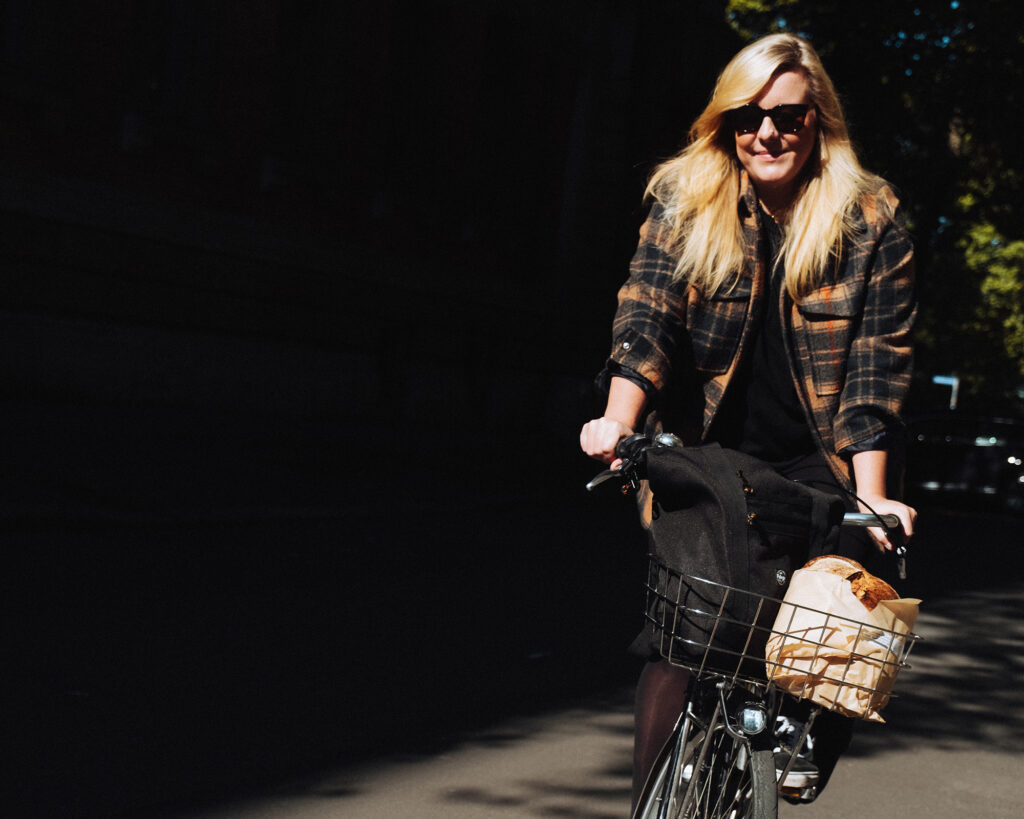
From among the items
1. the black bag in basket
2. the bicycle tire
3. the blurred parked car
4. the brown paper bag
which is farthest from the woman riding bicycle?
the blurred parked car

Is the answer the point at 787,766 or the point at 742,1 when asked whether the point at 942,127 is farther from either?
the point at 787,766

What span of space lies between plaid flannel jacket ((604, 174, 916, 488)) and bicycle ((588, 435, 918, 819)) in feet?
1.20

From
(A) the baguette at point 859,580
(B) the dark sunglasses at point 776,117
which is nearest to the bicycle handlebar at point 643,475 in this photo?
(A) the baguette at point 859,580

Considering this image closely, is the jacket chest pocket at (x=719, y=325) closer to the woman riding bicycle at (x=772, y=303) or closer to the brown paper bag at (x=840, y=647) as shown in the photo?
the woman riding bicycle at (x=772, y=303)

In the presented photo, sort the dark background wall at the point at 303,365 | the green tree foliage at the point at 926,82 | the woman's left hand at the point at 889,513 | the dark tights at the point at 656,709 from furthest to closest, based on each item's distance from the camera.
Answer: the green tree foliage at the point at 926,82 < the dark background wall at the point at 303,365 < the dark tights at the point at 656,709 < the woman's left hand at the point at 889,513

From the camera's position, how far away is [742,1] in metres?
29.9

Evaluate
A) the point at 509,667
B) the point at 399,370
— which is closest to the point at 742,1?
the point at 399,370

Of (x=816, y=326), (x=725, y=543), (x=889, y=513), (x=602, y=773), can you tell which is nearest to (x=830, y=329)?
(x=816, y=326)

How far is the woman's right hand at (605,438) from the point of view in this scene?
2.68 m

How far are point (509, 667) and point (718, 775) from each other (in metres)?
3.61

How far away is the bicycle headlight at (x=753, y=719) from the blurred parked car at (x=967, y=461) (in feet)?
53.0

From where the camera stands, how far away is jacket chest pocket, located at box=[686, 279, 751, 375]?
296 cm

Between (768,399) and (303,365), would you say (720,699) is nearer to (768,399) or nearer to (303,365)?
(768,399)

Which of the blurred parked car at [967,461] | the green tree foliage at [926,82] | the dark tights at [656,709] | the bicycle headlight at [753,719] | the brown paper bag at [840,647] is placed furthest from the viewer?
the green tree foliage at [926,82]
